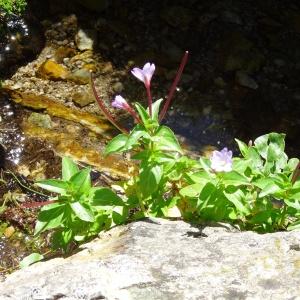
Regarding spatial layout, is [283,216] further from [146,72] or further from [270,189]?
[146,72]

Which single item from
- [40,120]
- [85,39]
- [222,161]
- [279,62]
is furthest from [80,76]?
[222,161]

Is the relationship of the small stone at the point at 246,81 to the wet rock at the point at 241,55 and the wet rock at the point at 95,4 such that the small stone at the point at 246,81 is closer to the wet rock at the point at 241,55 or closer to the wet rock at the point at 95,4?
the wet rock at the point at 241,55

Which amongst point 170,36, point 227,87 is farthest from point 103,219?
point 170,36

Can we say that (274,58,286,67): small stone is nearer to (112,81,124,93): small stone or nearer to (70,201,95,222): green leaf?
(112,81,124,93): small stone

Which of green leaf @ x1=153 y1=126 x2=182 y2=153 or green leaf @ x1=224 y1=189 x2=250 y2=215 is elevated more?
green leaf @ x1=153 y1=126 x2=182 y2=153

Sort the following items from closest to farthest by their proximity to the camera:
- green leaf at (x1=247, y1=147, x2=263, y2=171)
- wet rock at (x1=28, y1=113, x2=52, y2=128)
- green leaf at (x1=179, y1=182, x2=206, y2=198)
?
green leaf at (x1=179, y1=182, x2=206, y2=198), green leaf at (x1=247, y1=147, x2=263, y2=171), wet rock at (x1=28, y1=113, x2=52, y2=128)

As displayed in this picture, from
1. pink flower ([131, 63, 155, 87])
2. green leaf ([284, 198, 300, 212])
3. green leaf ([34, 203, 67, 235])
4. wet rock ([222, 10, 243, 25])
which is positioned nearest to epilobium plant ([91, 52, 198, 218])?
pink flower ([131, 63, 155, 87])

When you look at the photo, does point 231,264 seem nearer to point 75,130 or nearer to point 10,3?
point 75,130
